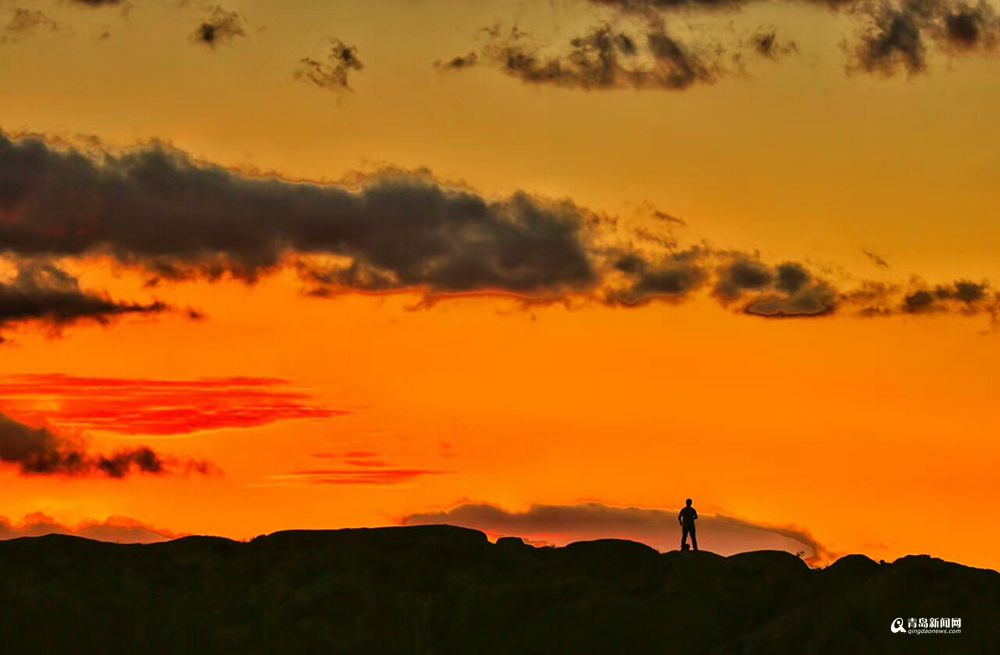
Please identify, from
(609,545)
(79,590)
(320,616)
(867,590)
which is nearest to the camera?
(867,590)

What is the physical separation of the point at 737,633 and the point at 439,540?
23071 mm

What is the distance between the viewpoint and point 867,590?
89.4m

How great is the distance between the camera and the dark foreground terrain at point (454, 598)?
88.6 metres


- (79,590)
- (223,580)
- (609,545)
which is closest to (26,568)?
(79,590)

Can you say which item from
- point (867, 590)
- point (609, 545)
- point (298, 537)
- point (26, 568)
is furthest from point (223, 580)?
point (867, 590)

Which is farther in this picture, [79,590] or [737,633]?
[79,590]

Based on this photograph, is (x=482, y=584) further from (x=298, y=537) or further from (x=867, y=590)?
(x=867, y=590)

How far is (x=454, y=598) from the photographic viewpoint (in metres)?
110

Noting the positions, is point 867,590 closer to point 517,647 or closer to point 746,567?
point 746,567

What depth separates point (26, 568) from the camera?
123125 mm

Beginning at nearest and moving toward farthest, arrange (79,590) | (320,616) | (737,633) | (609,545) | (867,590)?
(867,590), (737,633), (609,545), (320,616), (79,590)

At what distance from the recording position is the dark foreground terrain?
88625 mm

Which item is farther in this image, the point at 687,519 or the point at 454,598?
the point at 454,598

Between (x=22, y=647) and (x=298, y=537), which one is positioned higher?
(x=298, y=537)
